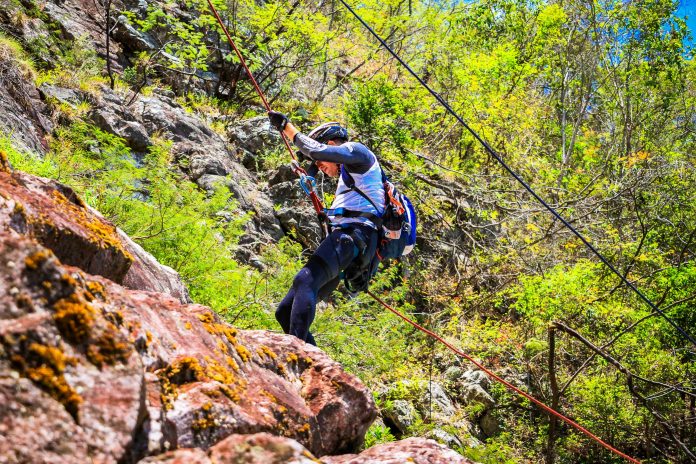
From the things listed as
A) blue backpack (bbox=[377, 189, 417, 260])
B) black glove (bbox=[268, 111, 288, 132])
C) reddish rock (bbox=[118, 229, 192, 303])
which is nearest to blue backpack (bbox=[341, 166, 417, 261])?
blue backpack (bbox=[377, 189, 417, 260])

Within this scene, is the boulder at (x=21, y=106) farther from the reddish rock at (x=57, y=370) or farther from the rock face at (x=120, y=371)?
the reddish rock at (x=57, y=370)

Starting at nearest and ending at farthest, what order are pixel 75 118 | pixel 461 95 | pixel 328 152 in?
pixel 328 152, pixel 75 118, pixel 461 95

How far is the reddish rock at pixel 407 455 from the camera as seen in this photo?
6.95 ft

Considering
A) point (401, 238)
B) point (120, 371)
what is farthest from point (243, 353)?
point (401, 238)

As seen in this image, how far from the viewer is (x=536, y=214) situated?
501 inches

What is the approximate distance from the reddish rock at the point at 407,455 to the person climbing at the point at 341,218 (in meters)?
1.52

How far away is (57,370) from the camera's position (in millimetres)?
1457

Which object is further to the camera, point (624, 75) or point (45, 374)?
point (624, 75)

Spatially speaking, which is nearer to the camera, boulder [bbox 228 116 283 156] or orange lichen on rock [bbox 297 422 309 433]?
orange lichen on rock [bbox 297 422 309 433]

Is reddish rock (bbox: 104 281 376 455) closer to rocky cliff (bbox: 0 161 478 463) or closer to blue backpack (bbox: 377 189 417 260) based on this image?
rocky cliff (bbox: 0 161 478 463)

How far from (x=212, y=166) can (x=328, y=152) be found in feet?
20.3

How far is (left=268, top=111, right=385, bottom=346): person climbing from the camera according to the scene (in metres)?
3.89

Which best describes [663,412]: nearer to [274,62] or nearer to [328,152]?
[328,152]

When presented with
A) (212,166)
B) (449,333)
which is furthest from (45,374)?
(449,333)
